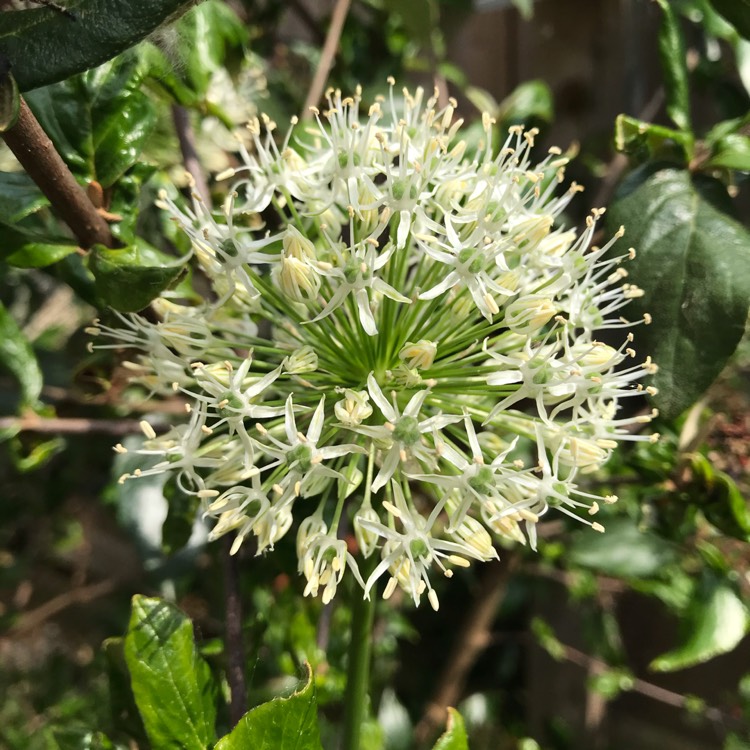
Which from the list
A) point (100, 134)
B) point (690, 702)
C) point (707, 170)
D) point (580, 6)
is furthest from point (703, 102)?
point (100, 134)

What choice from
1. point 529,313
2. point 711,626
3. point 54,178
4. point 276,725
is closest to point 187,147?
point 54,178

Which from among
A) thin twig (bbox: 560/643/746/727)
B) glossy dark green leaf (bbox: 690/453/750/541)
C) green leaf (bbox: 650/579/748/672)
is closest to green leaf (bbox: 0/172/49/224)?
glossy dark green leaf (bbox: 690/453/750/541)

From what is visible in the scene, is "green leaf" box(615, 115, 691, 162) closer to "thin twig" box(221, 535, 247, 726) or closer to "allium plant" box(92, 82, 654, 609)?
"allium plant" box(92, 82, 654, 609)

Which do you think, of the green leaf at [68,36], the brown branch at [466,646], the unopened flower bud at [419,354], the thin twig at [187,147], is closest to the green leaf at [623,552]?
the brown branch at [466,646]

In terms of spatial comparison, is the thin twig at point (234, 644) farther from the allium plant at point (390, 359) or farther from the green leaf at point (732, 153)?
the green leaf at point (732, 153)

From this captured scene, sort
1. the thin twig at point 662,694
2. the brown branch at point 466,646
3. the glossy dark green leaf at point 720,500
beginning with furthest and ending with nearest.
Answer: the brown branch at point 466,646
the thin twig at point 662,694
the glossy dark green leaf at point 720,500

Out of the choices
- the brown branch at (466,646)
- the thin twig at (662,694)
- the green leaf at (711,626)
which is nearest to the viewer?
the green leaf at (711,626)
